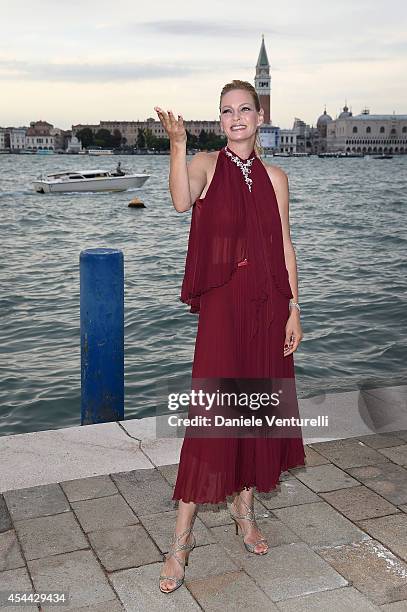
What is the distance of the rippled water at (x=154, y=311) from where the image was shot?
8359 mm

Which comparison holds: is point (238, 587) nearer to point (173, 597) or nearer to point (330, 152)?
point (173, 597)

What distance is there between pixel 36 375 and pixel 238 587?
243 inches

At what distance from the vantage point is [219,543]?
11.0 ft

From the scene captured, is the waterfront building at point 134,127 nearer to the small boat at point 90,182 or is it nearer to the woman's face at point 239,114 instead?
the small boat at point 90,182

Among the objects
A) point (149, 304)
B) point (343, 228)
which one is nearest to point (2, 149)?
point (343, 228)

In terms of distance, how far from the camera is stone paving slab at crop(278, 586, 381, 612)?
284cm

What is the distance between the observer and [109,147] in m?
168

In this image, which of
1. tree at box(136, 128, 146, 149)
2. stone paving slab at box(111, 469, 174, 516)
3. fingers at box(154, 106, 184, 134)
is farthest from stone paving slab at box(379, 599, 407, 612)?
tree at box(136, 128, 146, 149)

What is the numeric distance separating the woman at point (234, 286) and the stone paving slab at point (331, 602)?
1.23ft

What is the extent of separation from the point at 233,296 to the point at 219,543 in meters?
1.08

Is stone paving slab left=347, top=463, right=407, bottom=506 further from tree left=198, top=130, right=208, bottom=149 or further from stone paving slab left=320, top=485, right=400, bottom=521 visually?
tree left=198, top=130, right=208, bottom=149

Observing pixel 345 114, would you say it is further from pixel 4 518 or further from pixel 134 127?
pixel 4 518

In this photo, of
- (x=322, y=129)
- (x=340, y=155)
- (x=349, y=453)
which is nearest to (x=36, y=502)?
(x=349, y=453)

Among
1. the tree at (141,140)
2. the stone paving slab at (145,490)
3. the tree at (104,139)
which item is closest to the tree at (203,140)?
the tree at (141,140)
